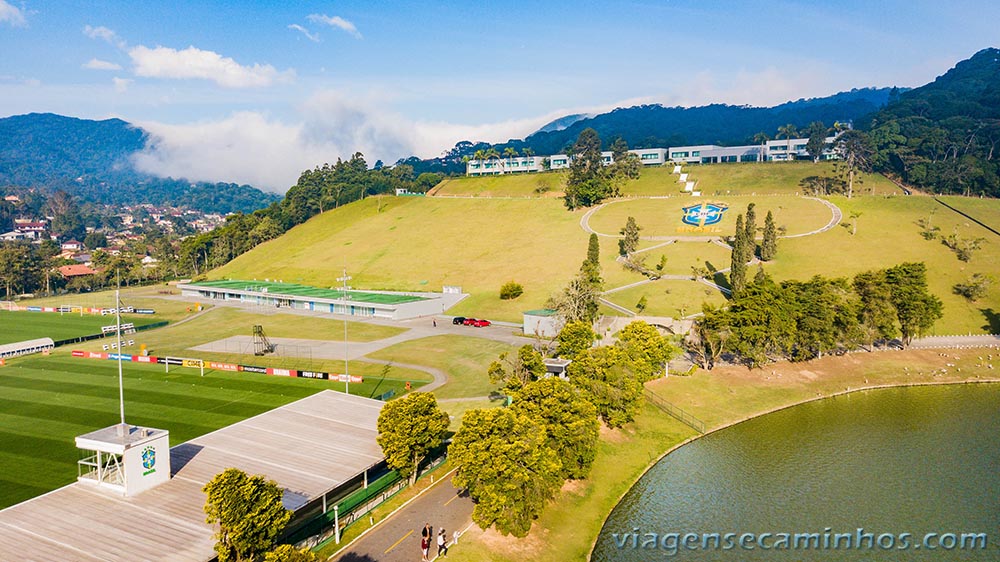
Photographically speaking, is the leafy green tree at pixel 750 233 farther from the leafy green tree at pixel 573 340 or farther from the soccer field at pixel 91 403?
the soccer field at pixel 91 403

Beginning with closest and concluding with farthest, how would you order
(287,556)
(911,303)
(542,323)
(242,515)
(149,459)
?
(287,556) < (242,515) < (149,459) < (911,303) < (542,323)

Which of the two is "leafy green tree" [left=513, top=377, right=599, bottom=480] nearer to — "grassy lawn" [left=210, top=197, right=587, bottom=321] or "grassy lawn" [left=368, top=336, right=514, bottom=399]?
"grassy lawn" [left=368, top=336, right=514, bottom=399]

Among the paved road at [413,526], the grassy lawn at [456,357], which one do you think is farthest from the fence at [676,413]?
the paved road at [413,526]

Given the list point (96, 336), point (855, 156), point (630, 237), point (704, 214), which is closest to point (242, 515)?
point (96, 336)

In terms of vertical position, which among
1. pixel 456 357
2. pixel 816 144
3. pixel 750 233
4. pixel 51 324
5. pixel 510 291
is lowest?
pixel 51 324

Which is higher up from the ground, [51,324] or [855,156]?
[855,156]

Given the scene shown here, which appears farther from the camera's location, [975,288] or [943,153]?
[943,153]

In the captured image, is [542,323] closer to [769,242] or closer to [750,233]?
[750,233]
